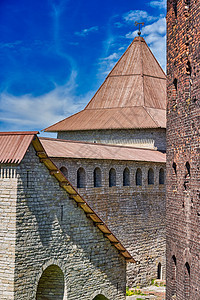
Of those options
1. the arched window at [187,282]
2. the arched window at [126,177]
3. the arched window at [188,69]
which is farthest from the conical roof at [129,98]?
the arched window at [187,282]

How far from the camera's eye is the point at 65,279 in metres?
12.3

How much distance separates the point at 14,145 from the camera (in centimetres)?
1123

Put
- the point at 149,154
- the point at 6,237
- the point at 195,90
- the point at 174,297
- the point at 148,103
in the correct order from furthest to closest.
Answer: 1. the point at 148,103
2. the point at 149,154
3. the point at 174,297
4. the point at 195,90
5. the point at 6,237

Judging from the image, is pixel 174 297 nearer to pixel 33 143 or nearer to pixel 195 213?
pixel 195 213

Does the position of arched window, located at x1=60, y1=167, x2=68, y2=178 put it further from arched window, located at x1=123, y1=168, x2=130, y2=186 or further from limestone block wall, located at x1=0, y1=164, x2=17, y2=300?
limestone block wall, located at x1=0, y1=164, x2=17, y2=300

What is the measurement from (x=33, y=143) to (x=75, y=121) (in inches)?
689

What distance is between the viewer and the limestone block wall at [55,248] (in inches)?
434

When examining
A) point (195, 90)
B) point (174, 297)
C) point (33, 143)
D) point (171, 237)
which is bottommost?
point (174, 297)

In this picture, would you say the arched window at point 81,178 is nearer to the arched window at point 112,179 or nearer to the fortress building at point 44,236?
the arched window at point 112,179

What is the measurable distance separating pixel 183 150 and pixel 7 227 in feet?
16.4

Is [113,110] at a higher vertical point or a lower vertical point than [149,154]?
higher

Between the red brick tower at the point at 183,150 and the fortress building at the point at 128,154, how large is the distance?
512cm

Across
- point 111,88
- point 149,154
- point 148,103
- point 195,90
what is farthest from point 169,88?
point 111,88

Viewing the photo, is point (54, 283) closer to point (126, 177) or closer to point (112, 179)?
point (112, 179)
